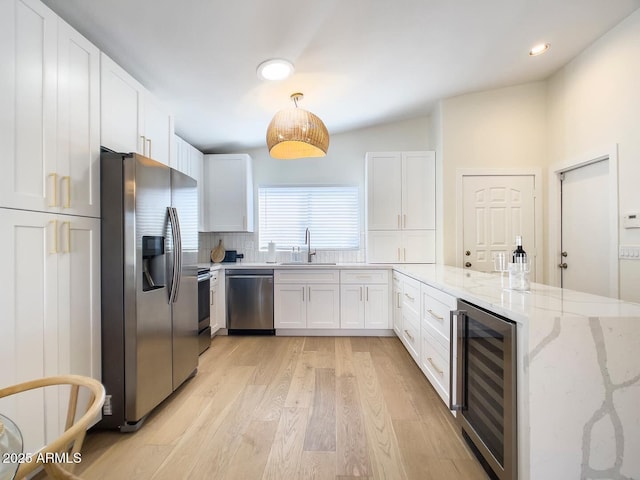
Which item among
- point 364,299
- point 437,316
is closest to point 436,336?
point 437,316

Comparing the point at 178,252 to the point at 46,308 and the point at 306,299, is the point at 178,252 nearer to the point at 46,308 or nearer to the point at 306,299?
the point at 46,308

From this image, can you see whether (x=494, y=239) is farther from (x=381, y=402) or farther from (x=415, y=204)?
(x=381, y=402)

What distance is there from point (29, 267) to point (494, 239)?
4005mm

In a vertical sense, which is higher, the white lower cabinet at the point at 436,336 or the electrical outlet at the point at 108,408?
the white lower cabinet at the point at 436,336

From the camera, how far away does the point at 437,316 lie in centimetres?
208

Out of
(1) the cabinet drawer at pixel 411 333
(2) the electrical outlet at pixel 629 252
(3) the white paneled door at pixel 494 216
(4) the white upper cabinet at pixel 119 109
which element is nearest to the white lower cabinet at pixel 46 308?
(4) the white upper cabinet at pixel 119 109

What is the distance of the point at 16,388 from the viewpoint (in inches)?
33.9

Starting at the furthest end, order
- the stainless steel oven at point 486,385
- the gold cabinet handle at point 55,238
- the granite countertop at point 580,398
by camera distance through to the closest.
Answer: the gold cabinet handle at point 55,238 → the stainless steel oven at point 486,385 → the granite countertop at point 580,398

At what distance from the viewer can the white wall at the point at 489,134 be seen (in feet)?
11.0

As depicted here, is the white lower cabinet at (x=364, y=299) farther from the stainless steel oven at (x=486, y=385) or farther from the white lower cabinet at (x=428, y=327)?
the stainless steel oven at (x=486, y=385)

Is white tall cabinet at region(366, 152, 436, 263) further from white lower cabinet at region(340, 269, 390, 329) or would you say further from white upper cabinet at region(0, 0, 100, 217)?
white upper cabinet at region(0, 0, 100, 217)

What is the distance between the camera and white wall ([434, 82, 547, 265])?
3.36 m

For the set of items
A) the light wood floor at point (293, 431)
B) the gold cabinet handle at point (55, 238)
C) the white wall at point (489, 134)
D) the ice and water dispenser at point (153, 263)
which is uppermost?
the white wall at point (489, 134)

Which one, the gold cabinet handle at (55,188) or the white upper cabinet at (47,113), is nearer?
the white upper cabinet at (47,113)
